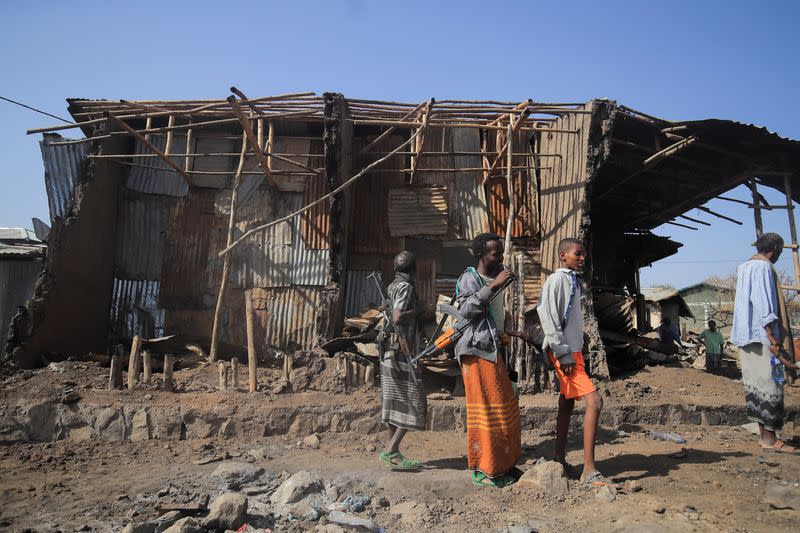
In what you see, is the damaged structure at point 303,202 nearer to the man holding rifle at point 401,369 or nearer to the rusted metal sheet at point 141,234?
the rusted metal sheet at point 141,234

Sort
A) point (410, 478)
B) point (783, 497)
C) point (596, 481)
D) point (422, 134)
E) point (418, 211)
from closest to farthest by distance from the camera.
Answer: point (783, 497)
point (596, 481)
point (410, 478)
point (422, 134)
point (418, 211)

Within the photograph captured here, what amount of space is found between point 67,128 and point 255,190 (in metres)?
2.98

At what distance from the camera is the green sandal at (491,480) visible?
3.77 metres

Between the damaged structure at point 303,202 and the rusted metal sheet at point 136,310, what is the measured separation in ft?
0.08

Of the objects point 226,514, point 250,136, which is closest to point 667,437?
point 226,514

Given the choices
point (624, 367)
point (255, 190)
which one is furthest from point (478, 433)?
point (255, 190)

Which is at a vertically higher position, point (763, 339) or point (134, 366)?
point (763, 339)

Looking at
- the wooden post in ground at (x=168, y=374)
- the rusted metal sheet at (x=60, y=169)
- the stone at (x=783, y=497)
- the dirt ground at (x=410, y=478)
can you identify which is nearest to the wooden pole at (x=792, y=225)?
the dirt ground at (x=410, y=478)

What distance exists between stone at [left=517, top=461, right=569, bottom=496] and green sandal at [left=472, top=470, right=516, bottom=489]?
0.09 metres

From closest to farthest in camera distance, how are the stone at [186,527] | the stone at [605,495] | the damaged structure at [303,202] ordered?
the stone at [186,527] → the stone at [605,495] → the damaged structure at [303,202]

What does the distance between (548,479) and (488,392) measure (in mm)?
724

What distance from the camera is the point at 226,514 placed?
3299 mm

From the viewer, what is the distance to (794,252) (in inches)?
343

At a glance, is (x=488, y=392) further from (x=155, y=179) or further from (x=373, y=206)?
(x=155, y=179)
